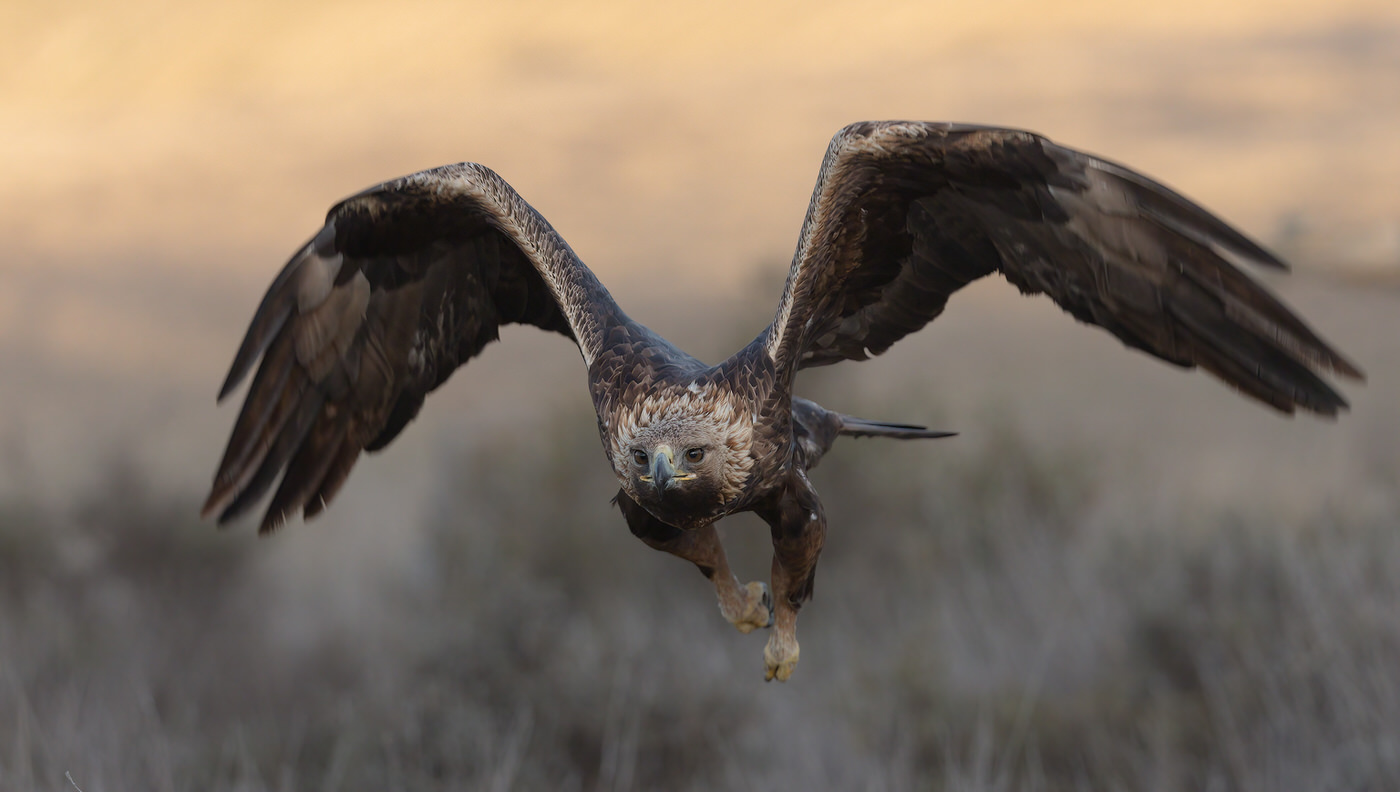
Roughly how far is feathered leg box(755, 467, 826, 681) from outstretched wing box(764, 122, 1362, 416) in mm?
424

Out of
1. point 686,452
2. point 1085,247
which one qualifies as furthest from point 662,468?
point 1085,247

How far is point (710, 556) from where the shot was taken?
3.78m

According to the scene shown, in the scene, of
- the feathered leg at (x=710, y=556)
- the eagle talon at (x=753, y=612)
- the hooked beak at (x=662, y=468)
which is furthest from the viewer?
the eagle talon at (x=753, y=612)

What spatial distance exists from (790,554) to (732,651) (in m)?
15.9

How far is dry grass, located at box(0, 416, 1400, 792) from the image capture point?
12.1m

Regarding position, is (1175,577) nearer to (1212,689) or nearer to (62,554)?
(1212,689)

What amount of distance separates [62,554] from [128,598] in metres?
1.26

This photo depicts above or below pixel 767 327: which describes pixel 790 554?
below

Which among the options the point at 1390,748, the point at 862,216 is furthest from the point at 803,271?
the point at 1390,748

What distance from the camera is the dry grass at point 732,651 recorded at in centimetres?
1211

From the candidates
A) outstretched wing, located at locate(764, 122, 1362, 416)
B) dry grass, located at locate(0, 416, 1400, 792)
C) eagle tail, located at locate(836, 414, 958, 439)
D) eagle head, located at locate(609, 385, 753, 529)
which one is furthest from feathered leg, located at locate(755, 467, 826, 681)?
dry grass, located at locate(0, 416, 1400, 792)

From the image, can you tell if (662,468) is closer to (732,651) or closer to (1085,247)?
(1085,247)

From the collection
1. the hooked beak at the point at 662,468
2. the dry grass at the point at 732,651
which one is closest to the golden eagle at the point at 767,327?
the hooked beak at the point at 662,468

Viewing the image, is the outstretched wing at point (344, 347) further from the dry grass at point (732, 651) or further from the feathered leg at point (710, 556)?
the dry grass at point (732, 651)
